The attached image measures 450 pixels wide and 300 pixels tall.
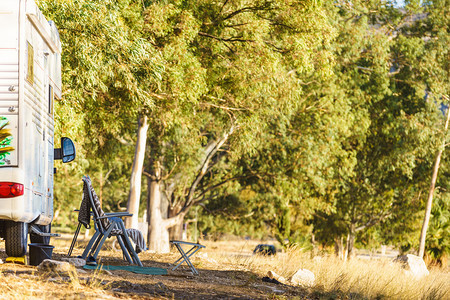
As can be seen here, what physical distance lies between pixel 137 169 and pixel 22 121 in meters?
10.6

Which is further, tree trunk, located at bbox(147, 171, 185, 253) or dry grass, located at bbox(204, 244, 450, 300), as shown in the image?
tree trunk, located at bbox(147, 171, 185, 253)

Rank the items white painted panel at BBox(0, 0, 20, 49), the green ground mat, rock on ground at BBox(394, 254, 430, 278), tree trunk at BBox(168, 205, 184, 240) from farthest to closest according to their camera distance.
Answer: tree trunk at BBox(168, 205, 184, 240)
rock on ground at BBox(394, 254, 430, 278)
the green ground mat
white painted panel at BBox(0, 0, 20, 49)

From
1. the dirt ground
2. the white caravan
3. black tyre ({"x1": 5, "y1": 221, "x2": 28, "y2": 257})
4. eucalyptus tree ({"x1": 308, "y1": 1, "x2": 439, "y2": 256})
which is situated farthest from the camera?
eucalyptus tree ({"x1": 308, "y1": 1, "x2": 439, "y2": 256})

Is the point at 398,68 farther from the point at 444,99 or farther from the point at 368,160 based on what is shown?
the point at 368,160

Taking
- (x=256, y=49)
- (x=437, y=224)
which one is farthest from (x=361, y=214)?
(x=256, y=49)

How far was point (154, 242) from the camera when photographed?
2347 cm

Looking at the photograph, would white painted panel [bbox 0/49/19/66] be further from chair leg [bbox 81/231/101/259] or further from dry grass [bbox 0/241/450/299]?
chair leg [bbox 81/231/101/259]

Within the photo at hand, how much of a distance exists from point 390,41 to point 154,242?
12.4 meters

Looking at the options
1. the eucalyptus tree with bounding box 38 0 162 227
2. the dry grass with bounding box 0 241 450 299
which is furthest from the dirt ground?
the eucalyptus tree with bounding box 38 0 162 227

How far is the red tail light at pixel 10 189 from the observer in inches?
277

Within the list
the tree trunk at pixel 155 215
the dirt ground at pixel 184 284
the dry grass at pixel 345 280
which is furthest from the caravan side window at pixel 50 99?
the tree trunk at pixel 155 215

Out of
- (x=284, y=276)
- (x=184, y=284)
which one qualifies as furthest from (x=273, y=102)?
(x=184, y=284)

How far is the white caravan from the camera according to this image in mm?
7094

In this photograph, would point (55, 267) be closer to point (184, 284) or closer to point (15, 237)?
Result: point (15, 237)
